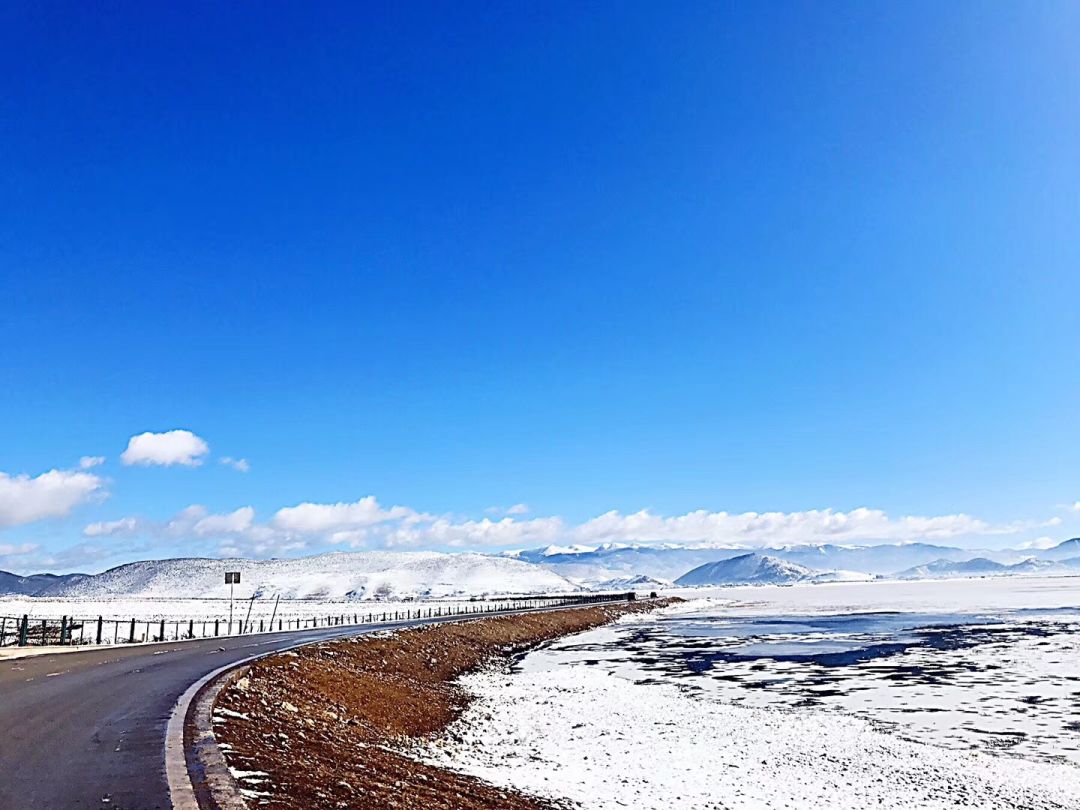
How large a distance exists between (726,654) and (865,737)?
27.4 metres

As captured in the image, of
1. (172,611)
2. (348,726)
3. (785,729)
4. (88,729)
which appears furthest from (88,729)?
(172,611)

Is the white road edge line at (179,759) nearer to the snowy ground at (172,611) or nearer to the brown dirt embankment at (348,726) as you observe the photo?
the brown dirt embankment at (348,726)

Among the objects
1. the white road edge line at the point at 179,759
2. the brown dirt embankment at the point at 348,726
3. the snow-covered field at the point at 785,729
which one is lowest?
the snow-covered field at the point at 785,729

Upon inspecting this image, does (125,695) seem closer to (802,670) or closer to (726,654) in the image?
(802,670)

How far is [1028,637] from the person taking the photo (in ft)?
182

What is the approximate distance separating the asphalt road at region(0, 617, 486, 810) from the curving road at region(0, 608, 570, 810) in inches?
0.6

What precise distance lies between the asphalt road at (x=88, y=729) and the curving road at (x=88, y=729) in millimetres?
14

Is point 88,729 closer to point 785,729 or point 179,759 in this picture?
point 179,759

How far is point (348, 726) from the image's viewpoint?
2006cm

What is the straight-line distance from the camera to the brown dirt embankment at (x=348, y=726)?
465 inches

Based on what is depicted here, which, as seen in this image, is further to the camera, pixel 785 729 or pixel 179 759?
pixel 785 729

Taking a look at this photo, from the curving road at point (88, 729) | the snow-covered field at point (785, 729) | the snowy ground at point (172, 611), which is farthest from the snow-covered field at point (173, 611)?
the snow-covered field at point (785, 729)

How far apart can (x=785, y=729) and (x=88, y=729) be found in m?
18.8

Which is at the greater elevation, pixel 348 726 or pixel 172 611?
pixel 172 611
